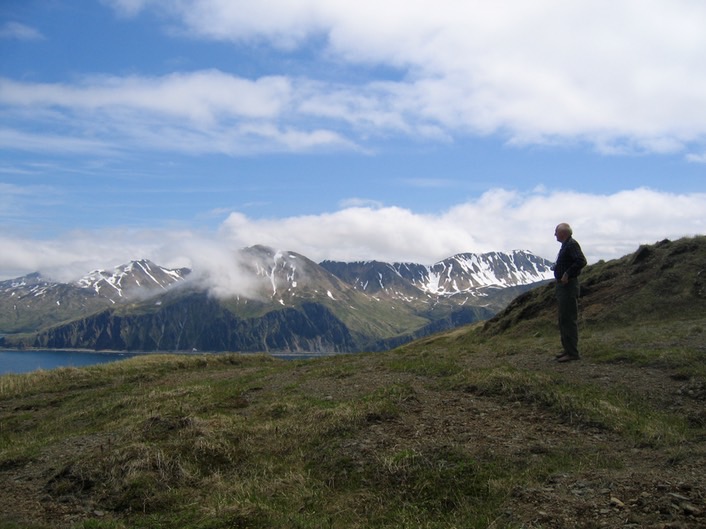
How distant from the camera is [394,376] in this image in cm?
1678

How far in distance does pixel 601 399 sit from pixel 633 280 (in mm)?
19554

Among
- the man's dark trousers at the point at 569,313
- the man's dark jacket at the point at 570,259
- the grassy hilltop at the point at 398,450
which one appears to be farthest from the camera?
the man's dark trousers at the point at 569,313

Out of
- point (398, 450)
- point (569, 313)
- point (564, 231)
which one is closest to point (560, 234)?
point (564, 231)

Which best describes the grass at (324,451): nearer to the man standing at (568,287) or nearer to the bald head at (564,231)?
the man standing at (568,287)

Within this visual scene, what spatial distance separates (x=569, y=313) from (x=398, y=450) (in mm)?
9359

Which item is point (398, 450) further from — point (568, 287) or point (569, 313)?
point (568, 287)

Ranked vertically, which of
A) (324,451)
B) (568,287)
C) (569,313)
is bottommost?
(324,451)

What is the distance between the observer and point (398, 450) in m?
9.29

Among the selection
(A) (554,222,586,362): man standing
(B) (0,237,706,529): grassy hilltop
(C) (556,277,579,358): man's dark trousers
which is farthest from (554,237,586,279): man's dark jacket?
(B) (0,237,706,529): grassy hilltop

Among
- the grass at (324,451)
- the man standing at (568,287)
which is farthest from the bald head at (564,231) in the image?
the grass at (324,451)

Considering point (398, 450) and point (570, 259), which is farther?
point (570, 259)

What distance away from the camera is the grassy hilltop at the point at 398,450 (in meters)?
7.33

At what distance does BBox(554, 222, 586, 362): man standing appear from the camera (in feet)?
52.6

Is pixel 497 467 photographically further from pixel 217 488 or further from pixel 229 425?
pixel 229 425
